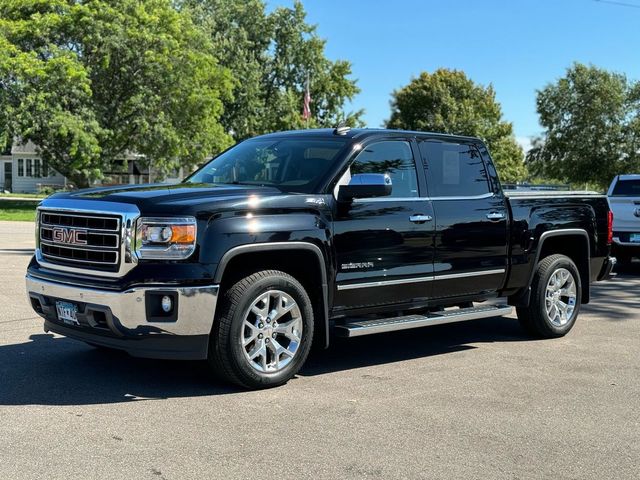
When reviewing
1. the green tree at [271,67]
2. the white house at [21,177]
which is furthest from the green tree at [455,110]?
the white house at [21,177]

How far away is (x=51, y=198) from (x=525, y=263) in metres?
4.45

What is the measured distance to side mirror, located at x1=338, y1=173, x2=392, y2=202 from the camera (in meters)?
5.91

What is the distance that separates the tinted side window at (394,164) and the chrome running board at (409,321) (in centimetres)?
107

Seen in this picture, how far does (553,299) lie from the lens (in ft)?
26.0

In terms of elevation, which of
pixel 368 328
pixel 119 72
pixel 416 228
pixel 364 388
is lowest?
pixel 364 388

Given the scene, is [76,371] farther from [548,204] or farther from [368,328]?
[548,204]

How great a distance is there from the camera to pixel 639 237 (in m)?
13.6

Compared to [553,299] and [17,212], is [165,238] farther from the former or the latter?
[17,212]

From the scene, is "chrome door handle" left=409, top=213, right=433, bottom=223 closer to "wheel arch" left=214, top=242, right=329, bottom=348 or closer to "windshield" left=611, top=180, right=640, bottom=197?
"wheel arch" left=214, top=242, right=329, bottom=348

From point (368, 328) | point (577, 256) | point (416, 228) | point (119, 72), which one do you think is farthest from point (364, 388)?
point (119, 72)

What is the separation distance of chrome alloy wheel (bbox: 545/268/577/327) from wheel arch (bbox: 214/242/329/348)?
2.98 meters

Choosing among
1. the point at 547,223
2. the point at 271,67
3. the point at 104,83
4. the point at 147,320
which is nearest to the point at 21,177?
the point at 271,67

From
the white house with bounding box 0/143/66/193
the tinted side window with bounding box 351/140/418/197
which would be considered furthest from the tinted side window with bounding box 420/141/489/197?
the white house with bounding box 0/143/66/193

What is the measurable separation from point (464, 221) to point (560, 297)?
1876mm
